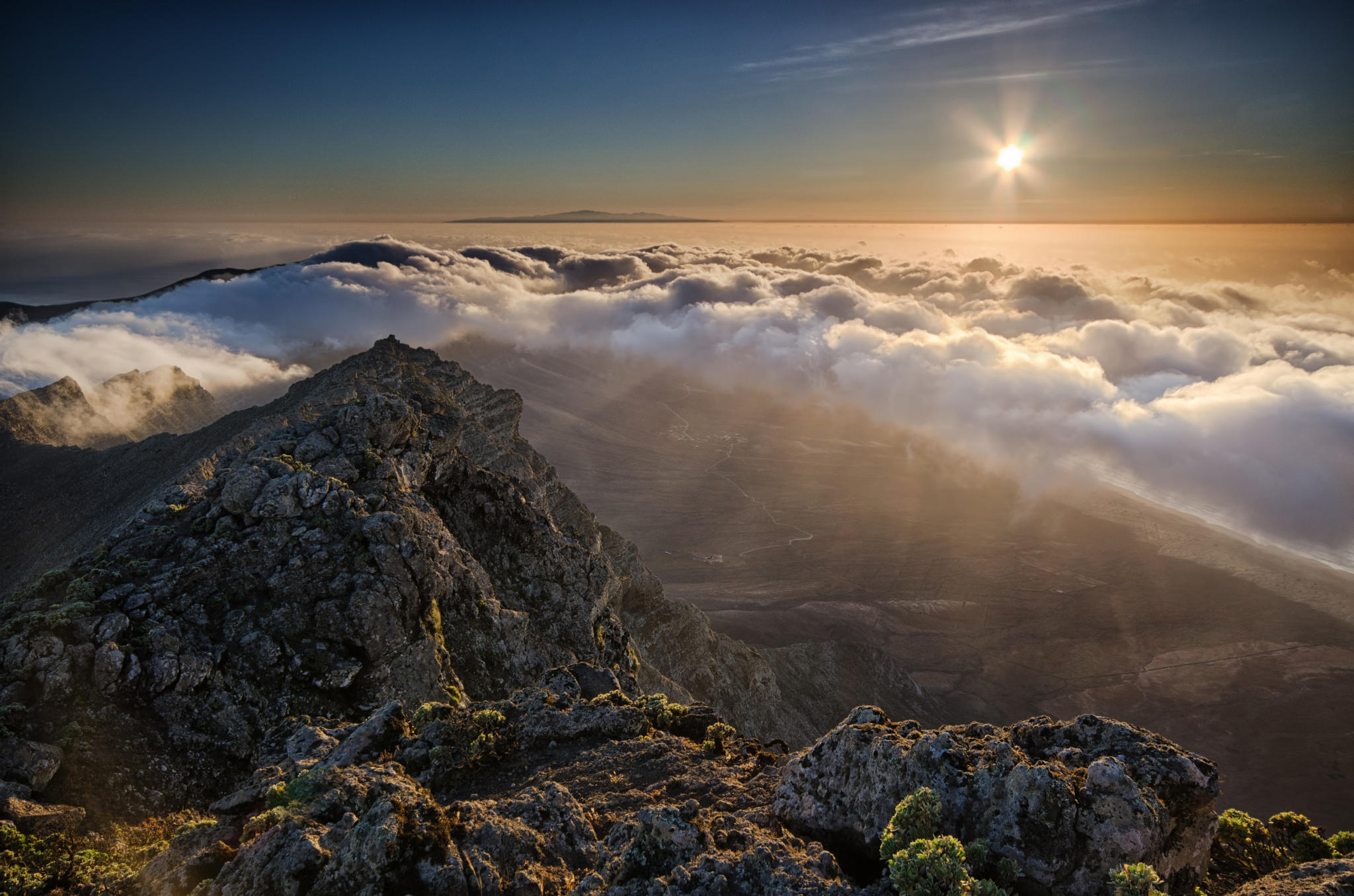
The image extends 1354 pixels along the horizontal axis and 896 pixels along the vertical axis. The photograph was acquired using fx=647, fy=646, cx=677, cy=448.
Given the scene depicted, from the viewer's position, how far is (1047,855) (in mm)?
11375

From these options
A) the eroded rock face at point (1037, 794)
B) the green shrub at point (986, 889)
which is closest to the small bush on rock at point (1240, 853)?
the eroded rock face at point (1037, 794)

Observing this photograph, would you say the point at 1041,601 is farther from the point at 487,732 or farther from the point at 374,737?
the point at 374,737

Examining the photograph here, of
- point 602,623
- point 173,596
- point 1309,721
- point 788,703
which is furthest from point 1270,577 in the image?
point 173,596

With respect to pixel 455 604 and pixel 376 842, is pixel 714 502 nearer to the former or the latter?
pixel 455 604

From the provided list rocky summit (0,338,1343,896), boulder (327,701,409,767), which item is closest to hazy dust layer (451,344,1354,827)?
rocky summit (0,338,1343,896)

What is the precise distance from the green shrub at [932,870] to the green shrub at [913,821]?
1.18 metres

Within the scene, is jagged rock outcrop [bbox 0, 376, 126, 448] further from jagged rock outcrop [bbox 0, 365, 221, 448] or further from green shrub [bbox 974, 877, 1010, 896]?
green shrub [bbox 974, 877, 1010, 896]

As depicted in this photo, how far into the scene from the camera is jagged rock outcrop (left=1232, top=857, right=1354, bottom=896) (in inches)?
390

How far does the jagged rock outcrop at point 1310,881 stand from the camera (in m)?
9.91

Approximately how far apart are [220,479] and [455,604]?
9.22 meters

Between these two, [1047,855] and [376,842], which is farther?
[1047,855]

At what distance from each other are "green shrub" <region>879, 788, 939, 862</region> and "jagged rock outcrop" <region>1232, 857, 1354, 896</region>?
5045 millimetres

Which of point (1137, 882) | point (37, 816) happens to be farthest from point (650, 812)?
point (37, 816)

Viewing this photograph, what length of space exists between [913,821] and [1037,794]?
233 centimetres
